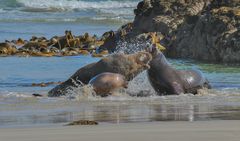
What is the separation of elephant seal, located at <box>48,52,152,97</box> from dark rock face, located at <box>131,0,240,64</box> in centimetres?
481

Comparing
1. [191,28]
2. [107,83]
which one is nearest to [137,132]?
[107,83]

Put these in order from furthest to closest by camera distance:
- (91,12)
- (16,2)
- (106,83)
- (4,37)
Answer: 1. (16,2)
2. (91,12)
3. (4,37)
4. (106,83)

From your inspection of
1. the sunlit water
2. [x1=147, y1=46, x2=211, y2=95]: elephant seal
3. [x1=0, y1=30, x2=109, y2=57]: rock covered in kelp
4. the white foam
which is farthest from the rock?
the white foam

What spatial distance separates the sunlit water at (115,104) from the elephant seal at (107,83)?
10cm

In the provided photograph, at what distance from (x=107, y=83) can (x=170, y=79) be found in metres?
0.85

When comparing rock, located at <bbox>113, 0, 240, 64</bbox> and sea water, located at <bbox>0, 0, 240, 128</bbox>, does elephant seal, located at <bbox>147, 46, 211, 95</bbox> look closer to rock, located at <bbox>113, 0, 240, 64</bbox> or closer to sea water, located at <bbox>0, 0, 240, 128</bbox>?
sea water, located at <bbox>0, 0, 240, 128</bbox>

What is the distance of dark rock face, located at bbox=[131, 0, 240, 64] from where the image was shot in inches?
614

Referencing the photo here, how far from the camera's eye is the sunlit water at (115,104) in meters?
7.27

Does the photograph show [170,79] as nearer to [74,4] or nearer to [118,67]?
[118,67]

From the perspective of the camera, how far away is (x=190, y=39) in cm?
1667

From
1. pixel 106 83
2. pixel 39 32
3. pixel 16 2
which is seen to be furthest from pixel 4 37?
pixel 16 2

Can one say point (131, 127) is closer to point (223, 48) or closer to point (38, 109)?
point (38, 109)

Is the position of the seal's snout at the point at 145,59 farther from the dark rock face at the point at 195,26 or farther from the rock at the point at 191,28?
the dark rock face at the point at 195,26

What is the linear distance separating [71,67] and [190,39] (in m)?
2.97
